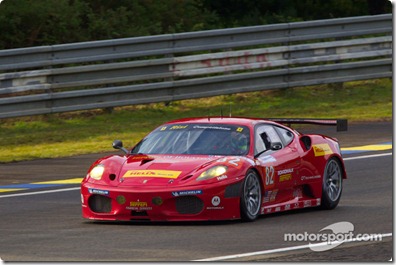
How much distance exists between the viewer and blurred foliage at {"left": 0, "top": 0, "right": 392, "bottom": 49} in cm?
2327

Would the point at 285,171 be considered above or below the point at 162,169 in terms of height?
below

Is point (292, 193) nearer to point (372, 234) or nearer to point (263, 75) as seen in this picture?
point (372, 234)

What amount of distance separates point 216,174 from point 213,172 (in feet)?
0.14

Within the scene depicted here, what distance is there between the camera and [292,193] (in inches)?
521

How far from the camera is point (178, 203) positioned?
11.9 meters

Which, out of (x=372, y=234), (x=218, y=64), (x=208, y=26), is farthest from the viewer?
(x=208, y=26)

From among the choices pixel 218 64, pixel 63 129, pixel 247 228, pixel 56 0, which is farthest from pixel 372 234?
pixel 56 0

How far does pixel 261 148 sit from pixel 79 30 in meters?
11.8

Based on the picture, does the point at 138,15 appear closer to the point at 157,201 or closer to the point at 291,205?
the point at 291,205

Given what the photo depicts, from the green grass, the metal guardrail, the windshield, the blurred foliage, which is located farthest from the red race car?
the blurred foliage

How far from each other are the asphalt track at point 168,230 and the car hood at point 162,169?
0.46 meters

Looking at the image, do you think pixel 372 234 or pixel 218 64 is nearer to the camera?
pixel 372 234

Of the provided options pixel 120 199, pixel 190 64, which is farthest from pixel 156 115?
pixel 120 199

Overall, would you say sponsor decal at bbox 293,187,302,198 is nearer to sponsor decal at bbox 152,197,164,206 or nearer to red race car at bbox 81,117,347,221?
red race car at bbox 81,117,347,221
